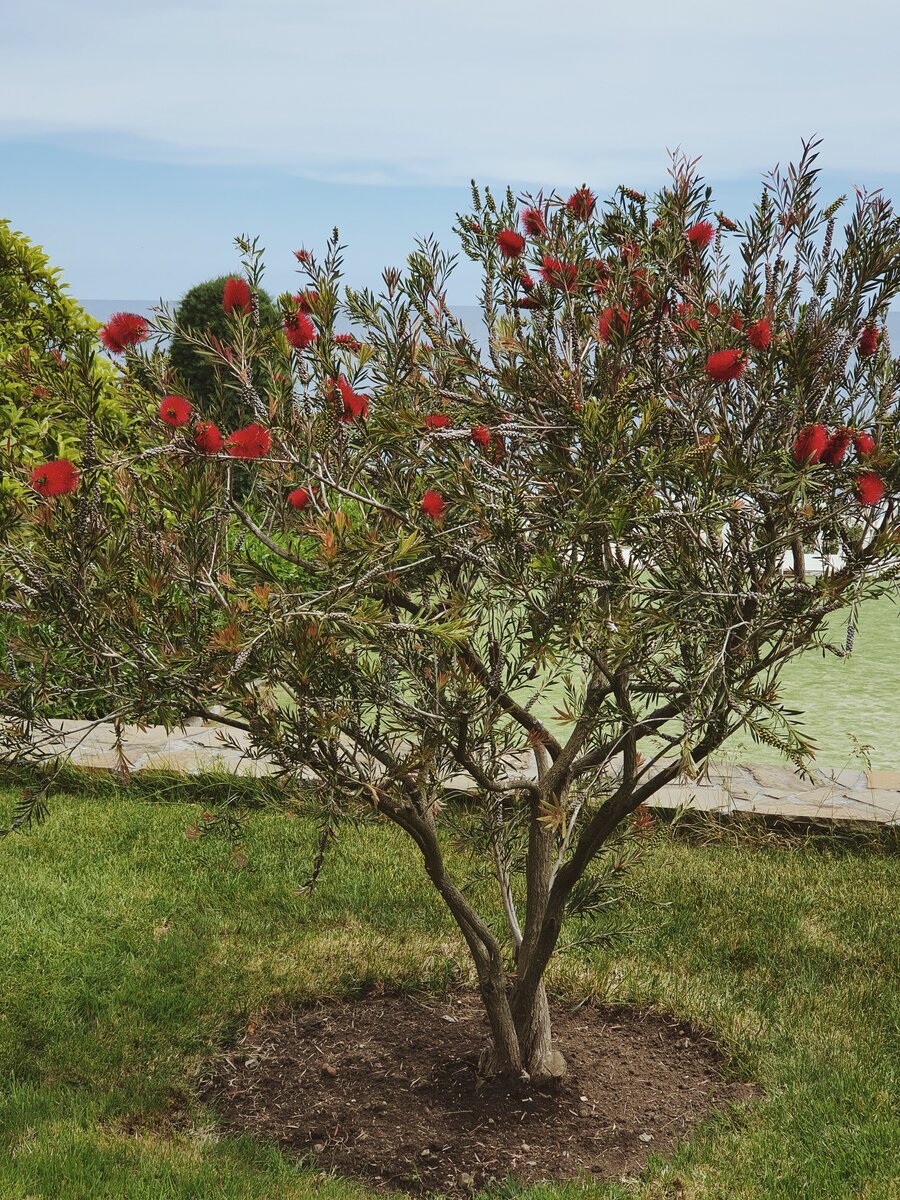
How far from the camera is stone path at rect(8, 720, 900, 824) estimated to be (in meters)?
5.56

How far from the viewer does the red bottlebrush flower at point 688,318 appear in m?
2.64

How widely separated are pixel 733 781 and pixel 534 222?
3.86 m

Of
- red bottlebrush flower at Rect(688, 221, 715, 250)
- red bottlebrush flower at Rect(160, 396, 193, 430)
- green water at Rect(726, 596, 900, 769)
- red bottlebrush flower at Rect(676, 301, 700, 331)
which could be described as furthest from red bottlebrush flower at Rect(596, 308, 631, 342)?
green water at Rect(726, 596, 900, 769)

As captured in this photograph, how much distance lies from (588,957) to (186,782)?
2719 mm

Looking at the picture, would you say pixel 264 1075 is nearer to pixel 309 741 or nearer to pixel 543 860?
pixel 543 860

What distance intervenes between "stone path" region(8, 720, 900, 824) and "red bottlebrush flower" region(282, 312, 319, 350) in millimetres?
2653

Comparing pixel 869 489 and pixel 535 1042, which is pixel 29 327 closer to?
pixel 535 1042

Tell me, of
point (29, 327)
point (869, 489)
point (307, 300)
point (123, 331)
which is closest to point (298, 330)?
point (307, 300)

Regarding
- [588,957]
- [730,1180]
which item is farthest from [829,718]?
[730,1180]

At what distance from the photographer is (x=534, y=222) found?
118 inches

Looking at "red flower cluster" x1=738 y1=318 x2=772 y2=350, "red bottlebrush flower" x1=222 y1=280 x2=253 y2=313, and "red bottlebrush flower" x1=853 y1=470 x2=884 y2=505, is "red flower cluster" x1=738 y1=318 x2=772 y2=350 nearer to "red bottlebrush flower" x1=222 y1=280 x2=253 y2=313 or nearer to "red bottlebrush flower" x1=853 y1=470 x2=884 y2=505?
"red bottlebrush flower" x1=853 y1=470 x2=884 y2=505

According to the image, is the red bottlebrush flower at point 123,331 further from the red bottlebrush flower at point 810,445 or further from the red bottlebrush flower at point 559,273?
the red bottlebrush flower at point 810,445

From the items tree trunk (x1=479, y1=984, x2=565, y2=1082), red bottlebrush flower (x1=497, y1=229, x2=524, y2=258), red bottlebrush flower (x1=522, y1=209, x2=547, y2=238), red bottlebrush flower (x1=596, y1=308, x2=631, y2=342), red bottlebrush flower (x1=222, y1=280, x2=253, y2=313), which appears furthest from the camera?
tree trunk (x1=479, y1=984, x2=565, y2=1082)

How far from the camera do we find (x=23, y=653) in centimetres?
245
